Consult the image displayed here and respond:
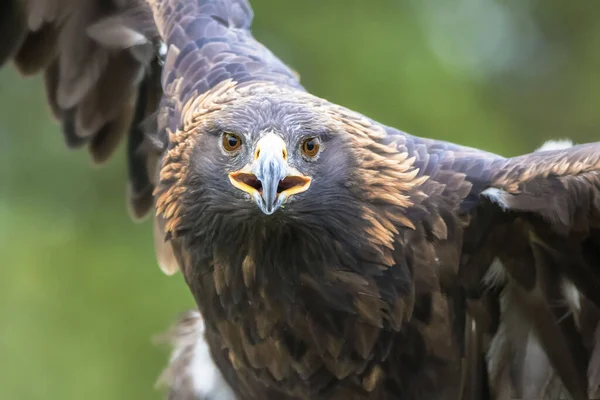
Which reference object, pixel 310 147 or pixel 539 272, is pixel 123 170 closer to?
pixel 539 272

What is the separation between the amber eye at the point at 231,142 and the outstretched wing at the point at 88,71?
1.49 meters

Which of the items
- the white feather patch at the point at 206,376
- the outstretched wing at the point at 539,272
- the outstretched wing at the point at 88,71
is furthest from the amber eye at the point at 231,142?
the outstretched wing at the point at 88,71

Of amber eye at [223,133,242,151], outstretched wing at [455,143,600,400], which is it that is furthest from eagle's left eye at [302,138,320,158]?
outstretched wing at [455,143,600,400]

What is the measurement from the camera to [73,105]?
418 cm

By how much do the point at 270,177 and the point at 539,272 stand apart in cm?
107

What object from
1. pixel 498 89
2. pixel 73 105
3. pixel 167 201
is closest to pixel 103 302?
pixel 73 105

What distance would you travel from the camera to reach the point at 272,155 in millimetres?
2396

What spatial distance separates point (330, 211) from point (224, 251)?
332 millimetres

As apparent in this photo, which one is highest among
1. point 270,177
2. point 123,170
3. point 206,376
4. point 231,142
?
point 123,170

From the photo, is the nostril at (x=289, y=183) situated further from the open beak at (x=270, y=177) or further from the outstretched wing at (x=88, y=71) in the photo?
the outstretched wing at (x=88, y=71)

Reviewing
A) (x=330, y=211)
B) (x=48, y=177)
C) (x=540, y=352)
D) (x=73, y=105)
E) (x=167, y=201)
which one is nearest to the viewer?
(x=330, y=211)

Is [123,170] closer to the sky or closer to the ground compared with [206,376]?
closer to the sky

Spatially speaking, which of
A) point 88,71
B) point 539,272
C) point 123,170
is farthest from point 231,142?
point 123,170

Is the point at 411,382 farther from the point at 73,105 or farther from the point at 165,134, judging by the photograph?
the point at 73,105
